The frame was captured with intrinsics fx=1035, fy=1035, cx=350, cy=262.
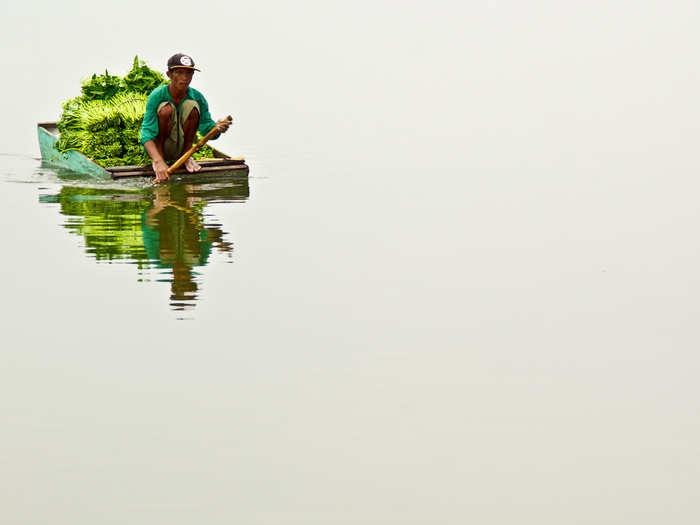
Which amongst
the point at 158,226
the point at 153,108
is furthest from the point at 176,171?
the point at 158,226

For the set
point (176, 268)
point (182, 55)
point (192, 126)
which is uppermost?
point (182, 55)

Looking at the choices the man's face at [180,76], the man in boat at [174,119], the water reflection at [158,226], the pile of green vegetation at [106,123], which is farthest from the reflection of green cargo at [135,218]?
the man's face at [180,76]

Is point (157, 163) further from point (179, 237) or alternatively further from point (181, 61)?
point (179, 237)

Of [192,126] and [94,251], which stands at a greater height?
[192,126]

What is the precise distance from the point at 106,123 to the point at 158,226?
349cm

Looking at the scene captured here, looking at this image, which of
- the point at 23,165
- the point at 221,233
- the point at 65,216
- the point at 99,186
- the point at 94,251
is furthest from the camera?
the point at 23,165

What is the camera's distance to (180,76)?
436 inches

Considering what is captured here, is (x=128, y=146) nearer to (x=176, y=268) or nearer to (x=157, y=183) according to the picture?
(x=157, y=183)

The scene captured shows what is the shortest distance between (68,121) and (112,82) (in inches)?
29.3

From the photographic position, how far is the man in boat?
11188 mm

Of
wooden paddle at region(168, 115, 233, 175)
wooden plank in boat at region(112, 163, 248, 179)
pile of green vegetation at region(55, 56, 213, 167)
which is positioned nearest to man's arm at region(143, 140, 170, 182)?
wooden paddle at region(168, 115, 233, 175)

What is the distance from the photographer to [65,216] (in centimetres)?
1023

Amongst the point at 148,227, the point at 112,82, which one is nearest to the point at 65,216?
the point at 148,227

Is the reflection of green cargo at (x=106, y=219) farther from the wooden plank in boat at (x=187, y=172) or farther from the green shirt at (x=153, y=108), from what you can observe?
the green shirt at (x=153, y=108)
